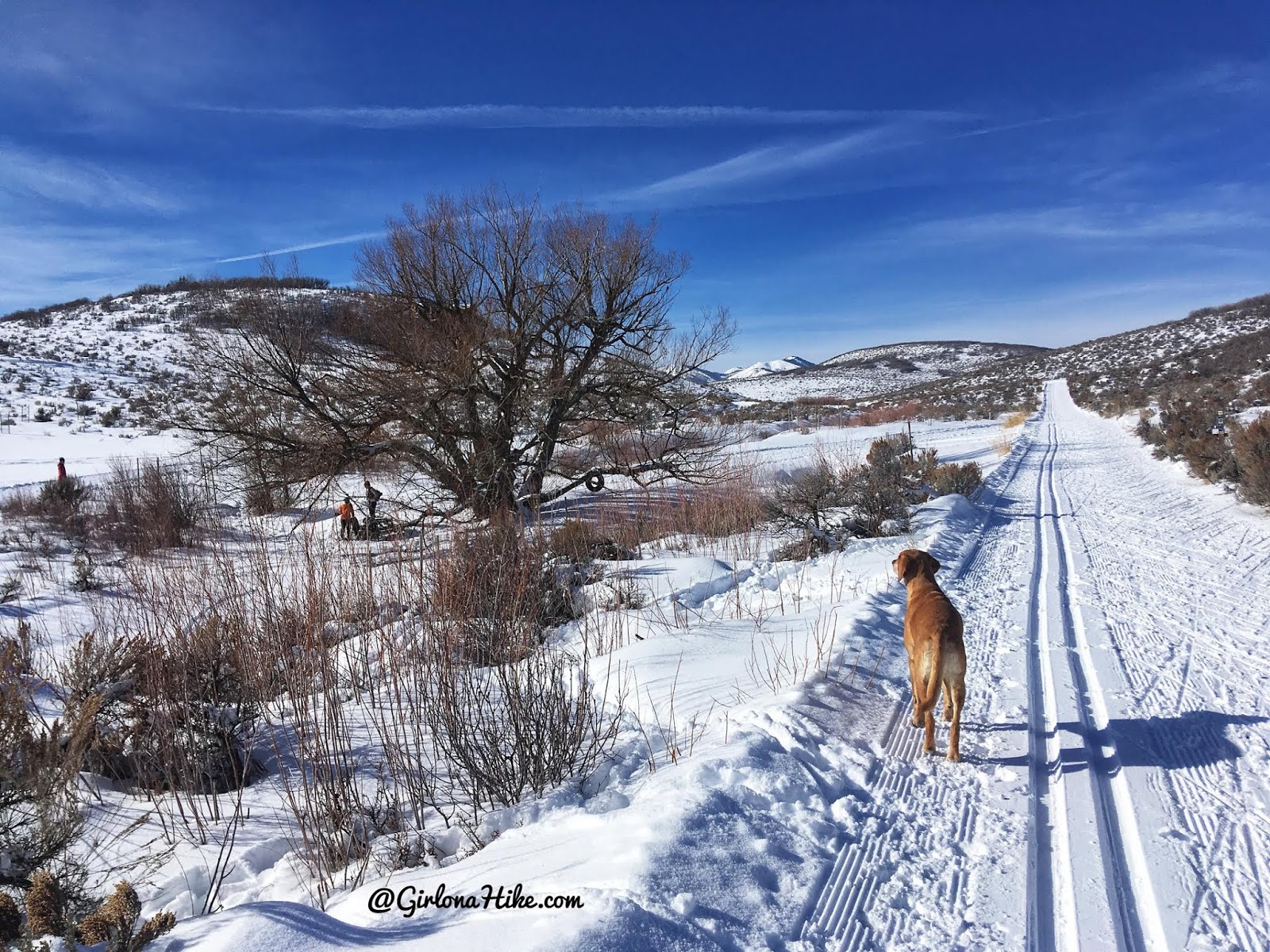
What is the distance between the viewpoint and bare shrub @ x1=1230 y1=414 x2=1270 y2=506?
893 centimetres

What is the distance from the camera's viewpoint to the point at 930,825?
2.69 metres

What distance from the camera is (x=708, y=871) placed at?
227 centimetres

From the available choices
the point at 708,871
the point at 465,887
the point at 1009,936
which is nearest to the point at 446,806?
the point at 465,887

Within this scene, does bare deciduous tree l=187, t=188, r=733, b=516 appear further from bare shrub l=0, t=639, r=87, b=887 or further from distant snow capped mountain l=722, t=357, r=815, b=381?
distant snow capped mountain l=722, t=357, r=815, b=381

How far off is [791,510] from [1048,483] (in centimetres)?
635

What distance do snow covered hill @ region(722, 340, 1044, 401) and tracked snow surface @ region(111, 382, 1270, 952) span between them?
64102 millimetres

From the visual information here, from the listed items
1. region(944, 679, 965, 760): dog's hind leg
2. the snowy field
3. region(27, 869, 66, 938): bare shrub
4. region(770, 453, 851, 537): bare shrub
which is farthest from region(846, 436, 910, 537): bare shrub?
region(27, 869, 66, 938): bare shrub

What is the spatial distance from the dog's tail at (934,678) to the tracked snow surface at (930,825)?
298 mm

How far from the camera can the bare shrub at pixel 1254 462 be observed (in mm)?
8930

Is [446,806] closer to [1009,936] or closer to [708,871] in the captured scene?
[708,871]

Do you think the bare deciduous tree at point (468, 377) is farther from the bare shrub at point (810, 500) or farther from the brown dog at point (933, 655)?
the brown dog at point (933, 655)

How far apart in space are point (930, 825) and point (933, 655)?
0.73m

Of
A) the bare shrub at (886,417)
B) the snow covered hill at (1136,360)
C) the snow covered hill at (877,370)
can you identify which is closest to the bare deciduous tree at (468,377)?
the bare shrub at (886,417)

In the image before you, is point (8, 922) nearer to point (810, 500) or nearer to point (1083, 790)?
point (1083, 790)
